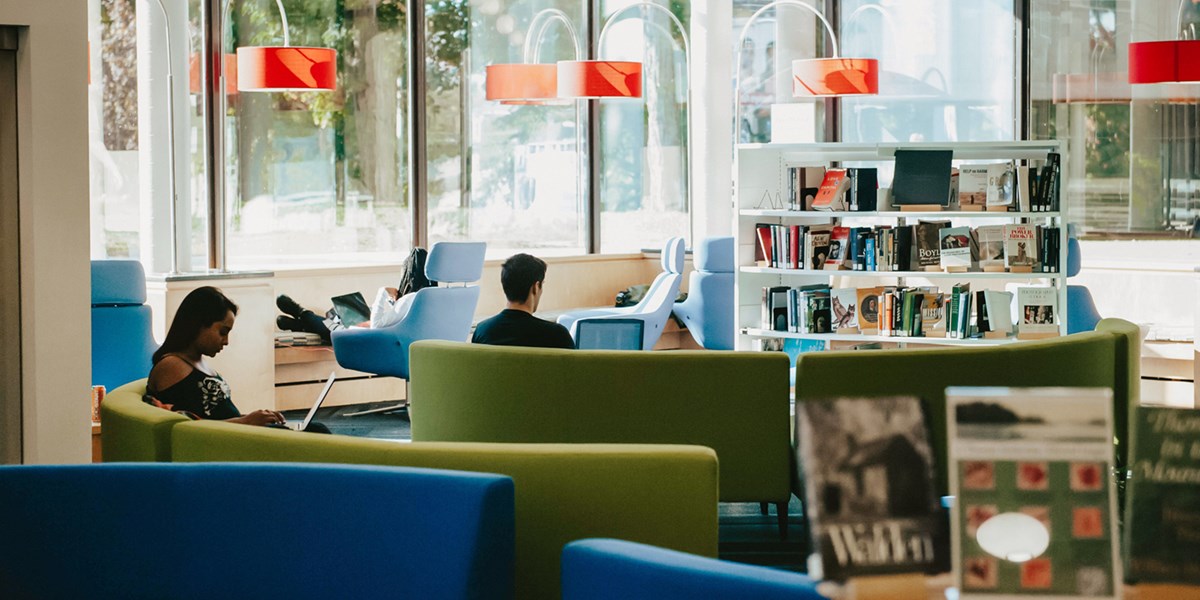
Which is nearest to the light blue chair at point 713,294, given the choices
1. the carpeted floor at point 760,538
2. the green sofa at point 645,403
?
the carpeted floor at point 760,538

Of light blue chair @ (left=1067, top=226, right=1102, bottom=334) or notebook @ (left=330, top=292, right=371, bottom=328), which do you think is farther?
notebook @ (left=330, top=292, right=371, bottom=328)

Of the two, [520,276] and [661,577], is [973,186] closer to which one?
[520,276]

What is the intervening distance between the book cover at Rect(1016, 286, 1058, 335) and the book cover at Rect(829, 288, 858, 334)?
894 millimetres

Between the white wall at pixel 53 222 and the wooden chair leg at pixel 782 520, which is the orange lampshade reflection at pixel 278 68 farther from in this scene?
the wooden chair leg at pixel 782 520

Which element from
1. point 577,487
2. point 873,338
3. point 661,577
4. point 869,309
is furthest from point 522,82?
point 661,577

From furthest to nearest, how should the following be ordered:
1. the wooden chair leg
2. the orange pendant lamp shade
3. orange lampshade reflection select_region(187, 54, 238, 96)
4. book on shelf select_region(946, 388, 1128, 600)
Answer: orange lampshade reflection select_region(187, 54, 238, 96), the orange pendant lamp shade, the wooden chair leg, book on shelf select_region(946, 388, 1128, 600)

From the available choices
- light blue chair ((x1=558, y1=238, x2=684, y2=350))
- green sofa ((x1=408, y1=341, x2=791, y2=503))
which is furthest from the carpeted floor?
light blue chair ((x1=558, y1=238, x2=684, y2=350))

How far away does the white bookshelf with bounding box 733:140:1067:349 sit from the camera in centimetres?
705

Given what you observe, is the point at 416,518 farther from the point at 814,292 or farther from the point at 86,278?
the point at 814,292

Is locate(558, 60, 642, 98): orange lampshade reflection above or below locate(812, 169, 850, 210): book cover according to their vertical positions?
above

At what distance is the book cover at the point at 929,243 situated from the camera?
7.19m

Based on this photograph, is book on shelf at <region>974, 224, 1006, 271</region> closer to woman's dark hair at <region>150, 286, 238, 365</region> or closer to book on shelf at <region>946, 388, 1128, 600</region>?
woman's dark hair at <region>150, 286, 238, 365</region>

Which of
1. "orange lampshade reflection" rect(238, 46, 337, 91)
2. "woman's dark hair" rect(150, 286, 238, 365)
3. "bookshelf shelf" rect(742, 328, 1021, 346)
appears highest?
"orange lampshade reflection" rect(238, 46, 337, 91)

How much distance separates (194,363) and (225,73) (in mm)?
5649
